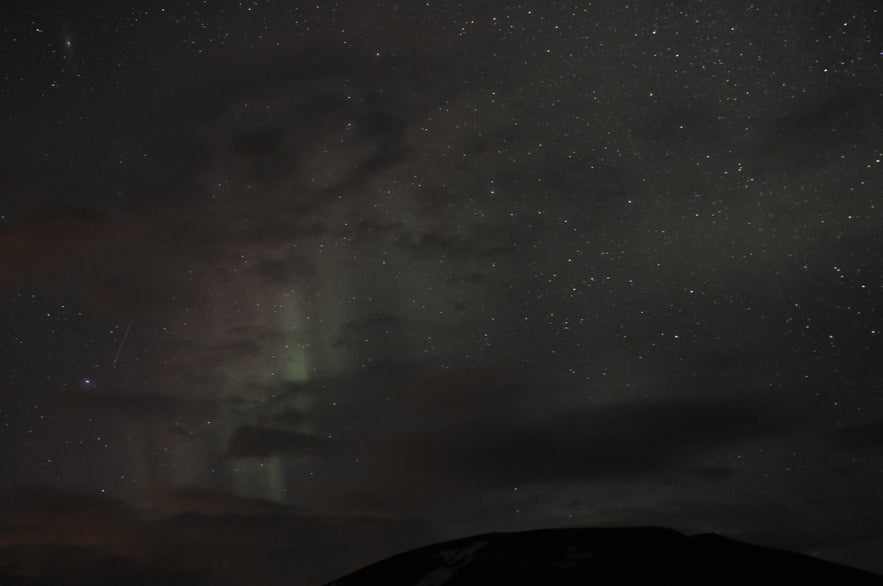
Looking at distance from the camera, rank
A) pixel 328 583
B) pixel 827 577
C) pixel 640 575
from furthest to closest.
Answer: pixel 328 583 → pixel 640 575 → pixel 827 577

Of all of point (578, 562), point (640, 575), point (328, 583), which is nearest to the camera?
point (640, 575)

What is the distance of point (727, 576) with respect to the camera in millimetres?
15922

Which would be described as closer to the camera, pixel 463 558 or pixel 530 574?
pixel 530 574

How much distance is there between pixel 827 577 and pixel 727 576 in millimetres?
1830

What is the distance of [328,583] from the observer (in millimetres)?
19812

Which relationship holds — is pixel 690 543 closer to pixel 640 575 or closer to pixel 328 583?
pixel 640 575

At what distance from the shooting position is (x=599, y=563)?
689 inches

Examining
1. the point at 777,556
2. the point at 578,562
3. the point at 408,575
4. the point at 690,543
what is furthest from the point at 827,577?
the point at 408,575

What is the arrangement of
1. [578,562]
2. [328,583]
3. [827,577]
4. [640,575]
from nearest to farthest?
[827,577]
[640,575]
[578,562]
[328,583]

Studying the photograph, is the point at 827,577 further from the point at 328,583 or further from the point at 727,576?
the point at 328,583

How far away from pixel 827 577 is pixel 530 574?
5851 millimetres

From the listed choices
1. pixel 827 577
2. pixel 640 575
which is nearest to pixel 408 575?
pixel 640 575

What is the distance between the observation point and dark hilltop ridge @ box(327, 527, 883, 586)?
1598 centimetres

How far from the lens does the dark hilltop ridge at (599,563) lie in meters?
16.0
